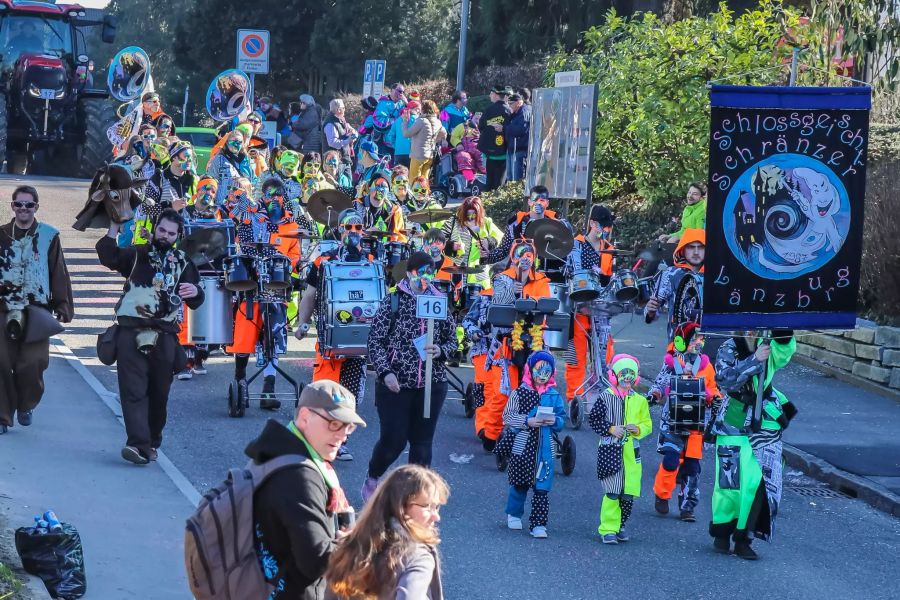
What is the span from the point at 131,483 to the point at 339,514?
16.8 feet

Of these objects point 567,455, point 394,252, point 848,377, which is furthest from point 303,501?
point 848,377

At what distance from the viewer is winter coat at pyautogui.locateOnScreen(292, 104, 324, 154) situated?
30.7 m

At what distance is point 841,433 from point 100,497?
692 centimetres

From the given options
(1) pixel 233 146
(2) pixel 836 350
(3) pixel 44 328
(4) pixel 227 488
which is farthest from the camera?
(1) pixel 233 146

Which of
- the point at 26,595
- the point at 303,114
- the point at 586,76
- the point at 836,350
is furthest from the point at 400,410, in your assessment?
the point at 303,114

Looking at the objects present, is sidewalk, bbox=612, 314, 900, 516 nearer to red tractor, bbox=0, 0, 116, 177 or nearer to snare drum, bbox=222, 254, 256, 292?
snare drum, bbox=222, 254, 256, 292

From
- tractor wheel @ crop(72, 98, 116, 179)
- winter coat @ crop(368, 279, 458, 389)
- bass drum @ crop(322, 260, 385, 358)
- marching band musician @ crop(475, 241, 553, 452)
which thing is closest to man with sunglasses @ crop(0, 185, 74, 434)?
bass drum @ crop(322, 260, 385, 358)

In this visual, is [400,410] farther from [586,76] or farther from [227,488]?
[586,76]

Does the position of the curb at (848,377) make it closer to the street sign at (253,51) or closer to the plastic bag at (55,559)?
the plastic bag at (55,559)

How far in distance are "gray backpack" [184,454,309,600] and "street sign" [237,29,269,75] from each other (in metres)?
20.7

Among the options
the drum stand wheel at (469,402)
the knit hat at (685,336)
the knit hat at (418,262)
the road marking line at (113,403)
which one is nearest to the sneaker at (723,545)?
the knit hat at (685,336)

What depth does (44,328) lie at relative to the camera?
11.3 m

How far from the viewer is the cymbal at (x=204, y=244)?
12656mm

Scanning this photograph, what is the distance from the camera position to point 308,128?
3077 centimetres
